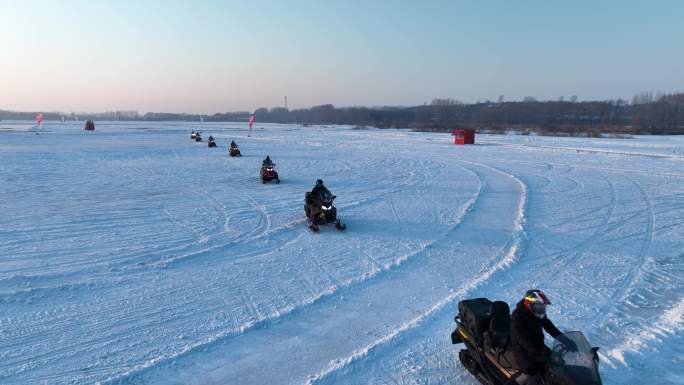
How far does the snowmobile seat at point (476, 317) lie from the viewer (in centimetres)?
445

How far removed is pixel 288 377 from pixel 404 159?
77.8 feet

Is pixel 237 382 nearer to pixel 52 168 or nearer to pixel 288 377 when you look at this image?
pixel 288 377

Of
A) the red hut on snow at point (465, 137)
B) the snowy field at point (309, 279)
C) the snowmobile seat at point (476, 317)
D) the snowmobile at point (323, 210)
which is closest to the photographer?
the snowmobile seat at point (476, 317)

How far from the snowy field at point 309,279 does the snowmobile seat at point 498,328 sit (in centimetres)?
69

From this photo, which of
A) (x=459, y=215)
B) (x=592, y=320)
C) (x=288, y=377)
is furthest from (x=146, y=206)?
(x=592, y=320)

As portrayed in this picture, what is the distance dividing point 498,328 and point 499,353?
245 mm

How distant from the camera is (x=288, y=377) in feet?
14.8

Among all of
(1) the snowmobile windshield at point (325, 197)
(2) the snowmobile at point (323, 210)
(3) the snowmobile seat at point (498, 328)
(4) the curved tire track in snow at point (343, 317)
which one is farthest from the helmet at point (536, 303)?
(1) the snowmobile windshield at point (325, 197)

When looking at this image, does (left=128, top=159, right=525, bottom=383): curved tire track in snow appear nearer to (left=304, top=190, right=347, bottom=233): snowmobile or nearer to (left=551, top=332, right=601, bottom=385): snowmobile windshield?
(left=551, top=332, right=601, bottom=385): snowmobile windshield

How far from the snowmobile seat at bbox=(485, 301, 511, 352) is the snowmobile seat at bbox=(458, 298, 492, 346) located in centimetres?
10

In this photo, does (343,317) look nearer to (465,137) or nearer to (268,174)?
(268,174)

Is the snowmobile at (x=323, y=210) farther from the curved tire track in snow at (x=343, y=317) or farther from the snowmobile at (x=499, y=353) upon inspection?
the snowmobile at (x=499, y=353)

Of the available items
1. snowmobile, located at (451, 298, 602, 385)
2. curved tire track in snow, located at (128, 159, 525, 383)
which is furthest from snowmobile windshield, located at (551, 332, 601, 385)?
curved tire track in snow, located at (128, 159, 525, 383)

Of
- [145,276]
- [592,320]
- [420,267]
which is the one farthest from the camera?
[420,267]
